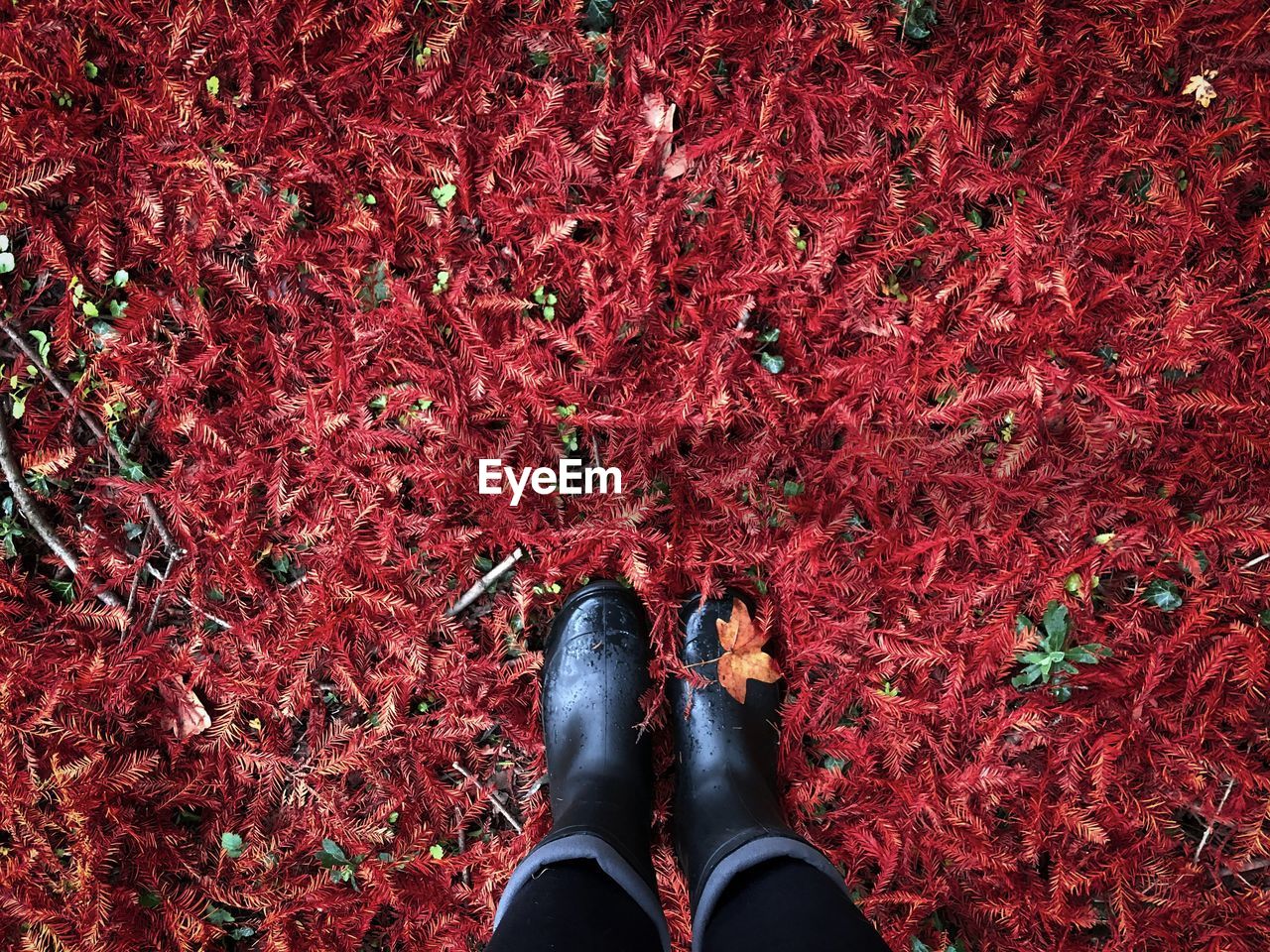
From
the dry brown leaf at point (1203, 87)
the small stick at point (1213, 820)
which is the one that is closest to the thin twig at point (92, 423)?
the small stick at point (1213, 820)

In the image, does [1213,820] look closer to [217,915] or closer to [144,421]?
[217,915]

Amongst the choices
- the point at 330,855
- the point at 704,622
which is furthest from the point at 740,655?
the point at 330,855

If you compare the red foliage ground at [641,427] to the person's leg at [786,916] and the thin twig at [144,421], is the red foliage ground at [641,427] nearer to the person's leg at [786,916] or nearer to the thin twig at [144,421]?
the thin twig at [144,421]

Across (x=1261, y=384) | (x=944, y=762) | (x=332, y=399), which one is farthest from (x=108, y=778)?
(x=1261, y=384)

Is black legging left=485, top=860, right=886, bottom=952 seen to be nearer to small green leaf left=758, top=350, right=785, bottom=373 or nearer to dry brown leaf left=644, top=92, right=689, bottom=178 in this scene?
small green leaf left=758, top=350, right=785, bottom=373

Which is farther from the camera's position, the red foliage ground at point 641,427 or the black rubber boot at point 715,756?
the red foliage ground at point 641,427

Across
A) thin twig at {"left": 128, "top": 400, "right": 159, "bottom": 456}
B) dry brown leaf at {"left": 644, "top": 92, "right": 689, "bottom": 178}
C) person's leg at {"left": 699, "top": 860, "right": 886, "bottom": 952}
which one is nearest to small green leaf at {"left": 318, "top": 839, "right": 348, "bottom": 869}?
person's leg at {"left": 699, "top": 860, "right": 886, "bottom": 952}
